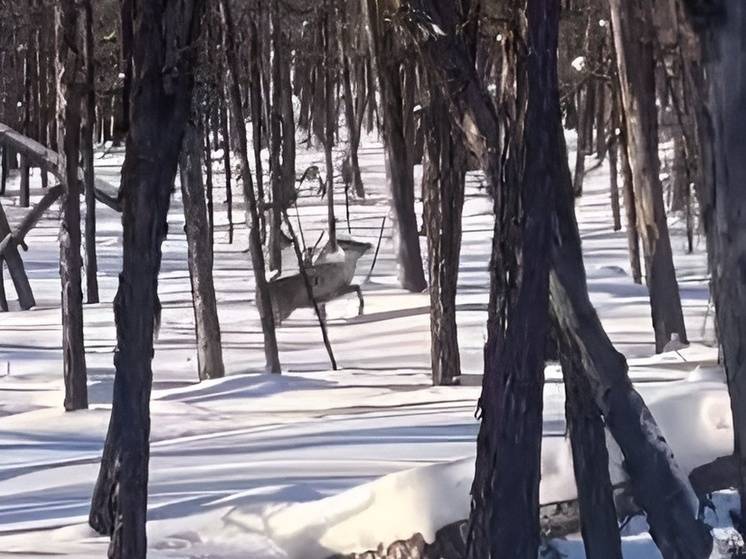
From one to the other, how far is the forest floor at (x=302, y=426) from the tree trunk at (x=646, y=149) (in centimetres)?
54

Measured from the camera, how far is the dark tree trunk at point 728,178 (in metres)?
3.77

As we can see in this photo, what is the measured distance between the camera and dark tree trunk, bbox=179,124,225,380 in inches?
471

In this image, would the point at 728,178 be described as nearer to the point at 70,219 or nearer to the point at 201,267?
the point at 70,219

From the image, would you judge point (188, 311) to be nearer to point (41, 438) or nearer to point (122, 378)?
point (41, 438)

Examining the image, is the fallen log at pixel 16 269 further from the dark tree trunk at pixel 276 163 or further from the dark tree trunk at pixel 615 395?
the dark tree trunk at pixel 615 395

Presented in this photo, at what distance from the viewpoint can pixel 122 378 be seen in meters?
5.30

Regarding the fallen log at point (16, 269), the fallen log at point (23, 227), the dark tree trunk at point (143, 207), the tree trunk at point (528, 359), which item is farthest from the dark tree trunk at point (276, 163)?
the tree trunk at point (528, 359)

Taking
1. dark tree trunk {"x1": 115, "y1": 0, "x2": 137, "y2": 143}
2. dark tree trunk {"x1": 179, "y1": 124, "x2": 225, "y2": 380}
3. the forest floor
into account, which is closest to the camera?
dark tree trunk {"x1": 115, "y1": 0, "x2": 137, "y2": 143}

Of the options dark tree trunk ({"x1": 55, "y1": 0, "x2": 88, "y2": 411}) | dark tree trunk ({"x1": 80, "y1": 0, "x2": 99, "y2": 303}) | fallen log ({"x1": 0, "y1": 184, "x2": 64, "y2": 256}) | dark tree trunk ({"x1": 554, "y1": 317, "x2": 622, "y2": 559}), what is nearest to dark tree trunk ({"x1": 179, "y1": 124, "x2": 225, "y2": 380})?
dark tree trunk ({"x1": 80, "y1": 0, "x2": 99, "y2": 303})

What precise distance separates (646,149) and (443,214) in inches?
113

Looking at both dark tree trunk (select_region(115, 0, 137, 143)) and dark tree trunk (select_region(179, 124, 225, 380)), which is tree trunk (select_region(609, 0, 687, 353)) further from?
dark tree trunk (select_region(115, 0, 137, 143))

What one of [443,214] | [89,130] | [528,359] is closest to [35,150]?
[89,130]

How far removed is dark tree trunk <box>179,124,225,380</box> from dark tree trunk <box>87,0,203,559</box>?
21.5ft

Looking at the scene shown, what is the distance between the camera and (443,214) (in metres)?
10.4
